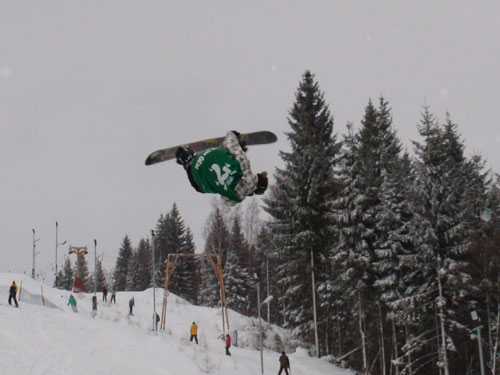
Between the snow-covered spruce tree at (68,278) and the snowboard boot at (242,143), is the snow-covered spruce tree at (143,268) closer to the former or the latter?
the snow-covered spruce tree at (68,278)

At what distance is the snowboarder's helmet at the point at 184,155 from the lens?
23.0ft

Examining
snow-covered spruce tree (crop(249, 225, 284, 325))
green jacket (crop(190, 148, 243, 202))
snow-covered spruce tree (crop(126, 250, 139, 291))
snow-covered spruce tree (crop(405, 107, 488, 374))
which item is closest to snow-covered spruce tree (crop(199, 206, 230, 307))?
snow-covered spruce tree (crop(249, 225, 284, 325))

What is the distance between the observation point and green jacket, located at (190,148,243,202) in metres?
6.59

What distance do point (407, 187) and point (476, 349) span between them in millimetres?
9699

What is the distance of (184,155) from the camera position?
23.1ft

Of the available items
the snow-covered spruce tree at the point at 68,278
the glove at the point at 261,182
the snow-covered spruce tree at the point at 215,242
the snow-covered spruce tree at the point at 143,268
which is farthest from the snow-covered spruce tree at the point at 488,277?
the snow-covered spruce tree at the point at 68,278

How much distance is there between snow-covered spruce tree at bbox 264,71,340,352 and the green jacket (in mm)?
24997

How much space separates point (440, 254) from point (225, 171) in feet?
76.2

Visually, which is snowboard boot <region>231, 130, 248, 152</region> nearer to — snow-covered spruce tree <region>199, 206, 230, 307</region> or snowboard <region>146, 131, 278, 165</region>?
snowboard <region>146, 131, 278, 165</region>

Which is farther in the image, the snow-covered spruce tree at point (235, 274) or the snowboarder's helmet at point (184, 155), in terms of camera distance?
the snow-covered spruce tree at point (235, 274)

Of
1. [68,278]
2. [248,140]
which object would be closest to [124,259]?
[68,278]

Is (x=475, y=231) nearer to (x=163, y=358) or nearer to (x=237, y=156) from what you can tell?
(x=163, y=358)

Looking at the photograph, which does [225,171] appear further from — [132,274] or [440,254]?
[132,274]

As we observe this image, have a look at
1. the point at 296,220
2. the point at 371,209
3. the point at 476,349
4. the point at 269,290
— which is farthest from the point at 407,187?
the point at 269,290
